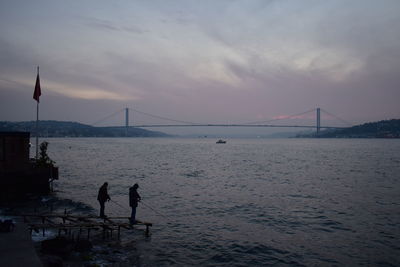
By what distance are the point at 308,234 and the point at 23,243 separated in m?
11.0

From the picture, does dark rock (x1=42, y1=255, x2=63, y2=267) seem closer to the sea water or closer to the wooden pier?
the sea water

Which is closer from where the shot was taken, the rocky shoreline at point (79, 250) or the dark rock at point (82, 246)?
the rocky shoreline at point (79, 250)

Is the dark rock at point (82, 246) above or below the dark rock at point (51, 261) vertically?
below

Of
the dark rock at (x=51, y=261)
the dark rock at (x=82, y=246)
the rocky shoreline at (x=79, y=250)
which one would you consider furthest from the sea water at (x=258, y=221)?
the dark rock at (x=51, y=261)

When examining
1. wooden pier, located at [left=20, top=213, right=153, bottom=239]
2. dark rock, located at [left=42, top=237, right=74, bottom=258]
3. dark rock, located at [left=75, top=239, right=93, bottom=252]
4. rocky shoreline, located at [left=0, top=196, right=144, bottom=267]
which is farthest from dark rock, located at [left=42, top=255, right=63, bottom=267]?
wooden pier, located at [left=20, top=213, right=153, bottom=239]

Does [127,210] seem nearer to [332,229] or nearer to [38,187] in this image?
[38,187]

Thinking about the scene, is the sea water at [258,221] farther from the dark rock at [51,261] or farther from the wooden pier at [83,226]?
the dark rock at [51,261]

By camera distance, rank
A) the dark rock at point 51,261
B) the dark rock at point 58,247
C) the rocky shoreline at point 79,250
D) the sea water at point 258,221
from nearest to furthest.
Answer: the dark rock at point 51,261 → the rocky shoreline at point 79,250 → the dark rock at point 58,247 → the sea water at point 258,221

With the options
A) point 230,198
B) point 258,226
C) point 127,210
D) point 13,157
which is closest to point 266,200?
point 230,198

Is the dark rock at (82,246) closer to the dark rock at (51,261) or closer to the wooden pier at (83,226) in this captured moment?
the dark rock at (51,261)

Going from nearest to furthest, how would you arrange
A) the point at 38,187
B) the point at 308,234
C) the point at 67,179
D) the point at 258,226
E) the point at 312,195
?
the point at 308,234 < the point at 258,226 < the point at 38,187 < the point at 312,195 < the point at 67,179

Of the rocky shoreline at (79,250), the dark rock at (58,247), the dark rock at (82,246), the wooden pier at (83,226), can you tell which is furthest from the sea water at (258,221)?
the dark rock at (58,247)

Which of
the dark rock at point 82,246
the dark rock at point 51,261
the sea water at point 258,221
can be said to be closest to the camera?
the dark rock at point 51,261

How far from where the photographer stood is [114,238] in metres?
12.9
